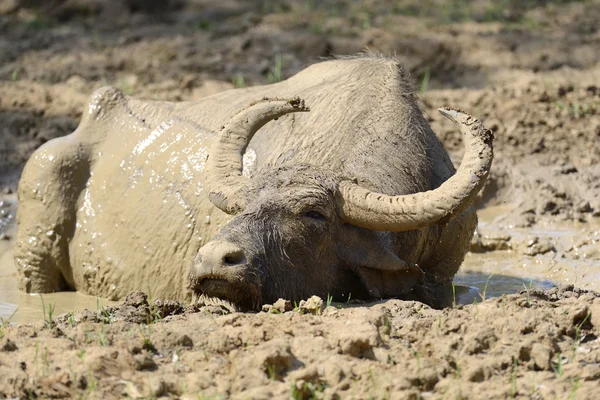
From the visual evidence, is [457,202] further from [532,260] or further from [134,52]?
[134,52]

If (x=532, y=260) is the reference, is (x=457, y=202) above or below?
above

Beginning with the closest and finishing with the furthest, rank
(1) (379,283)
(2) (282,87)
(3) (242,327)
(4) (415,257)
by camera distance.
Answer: (3) (242,327), (1) (379,283), (4) (415,257), (2) (282,87)

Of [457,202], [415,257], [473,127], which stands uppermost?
[473,127]

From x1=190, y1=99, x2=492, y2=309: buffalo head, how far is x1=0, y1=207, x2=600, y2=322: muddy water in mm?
1322

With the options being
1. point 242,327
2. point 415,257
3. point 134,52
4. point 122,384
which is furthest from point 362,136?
point 134,52

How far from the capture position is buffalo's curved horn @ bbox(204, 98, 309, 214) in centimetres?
626

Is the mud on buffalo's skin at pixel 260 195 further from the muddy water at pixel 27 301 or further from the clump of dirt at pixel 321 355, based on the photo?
the clump of dirt at pixel 321 355

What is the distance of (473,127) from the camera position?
599cm

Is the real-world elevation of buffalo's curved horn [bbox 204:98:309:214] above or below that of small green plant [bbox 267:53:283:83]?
above

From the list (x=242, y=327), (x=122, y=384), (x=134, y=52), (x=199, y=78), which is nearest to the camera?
(x=122, y=384)

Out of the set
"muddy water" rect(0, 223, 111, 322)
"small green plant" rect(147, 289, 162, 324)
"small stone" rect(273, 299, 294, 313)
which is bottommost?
"muddy water" rect(0, 223, 111, 322)

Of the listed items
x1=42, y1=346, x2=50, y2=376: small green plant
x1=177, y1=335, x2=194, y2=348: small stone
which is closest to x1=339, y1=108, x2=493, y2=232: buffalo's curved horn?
x1=177, y1=335, x2=194, y2=348: small stone

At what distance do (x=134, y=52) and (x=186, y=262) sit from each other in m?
6.55

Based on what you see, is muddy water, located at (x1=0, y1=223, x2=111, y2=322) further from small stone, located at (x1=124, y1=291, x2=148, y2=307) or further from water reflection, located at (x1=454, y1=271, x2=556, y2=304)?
water reflection, located at (x1=454, y1=271, x2=556, y2=304)
